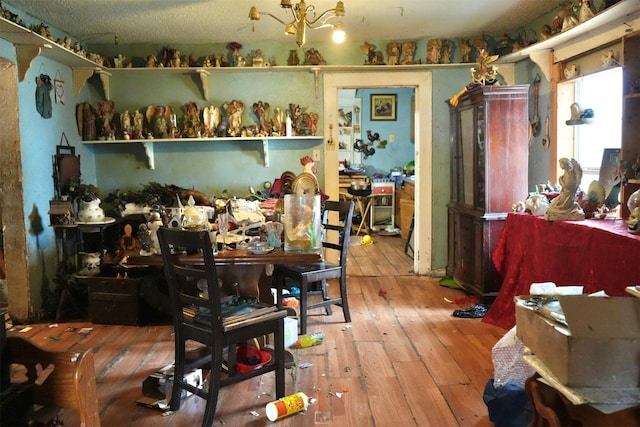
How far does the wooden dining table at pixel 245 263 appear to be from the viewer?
2854mm

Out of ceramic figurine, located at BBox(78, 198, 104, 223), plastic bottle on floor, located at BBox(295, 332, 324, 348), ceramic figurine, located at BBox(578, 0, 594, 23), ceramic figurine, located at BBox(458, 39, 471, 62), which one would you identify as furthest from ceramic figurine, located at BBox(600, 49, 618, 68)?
ceramic figurine, located at BBox(78, 198, 104, 223)

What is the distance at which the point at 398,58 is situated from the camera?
→ 524cm

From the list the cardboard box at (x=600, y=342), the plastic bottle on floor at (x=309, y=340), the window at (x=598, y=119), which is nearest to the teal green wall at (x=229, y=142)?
the window at (x=598, y=119)

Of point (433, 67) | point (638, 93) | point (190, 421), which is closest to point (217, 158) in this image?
point (433, 67)

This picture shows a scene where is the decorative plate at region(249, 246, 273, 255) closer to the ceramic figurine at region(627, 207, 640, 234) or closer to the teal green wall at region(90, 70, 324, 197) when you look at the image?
the ceramic figurine at region(627, 207, 640, 234)

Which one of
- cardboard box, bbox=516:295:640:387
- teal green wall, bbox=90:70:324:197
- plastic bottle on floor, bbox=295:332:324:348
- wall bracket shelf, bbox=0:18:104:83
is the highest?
wall bracket shelf, bbox=0:18:104:83

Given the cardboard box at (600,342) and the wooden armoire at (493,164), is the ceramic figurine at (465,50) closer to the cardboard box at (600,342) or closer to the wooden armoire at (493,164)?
the wooden armoire at (493,164)

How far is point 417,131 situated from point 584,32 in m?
1.88

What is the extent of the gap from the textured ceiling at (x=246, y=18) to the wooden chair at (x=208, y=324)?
2.28m

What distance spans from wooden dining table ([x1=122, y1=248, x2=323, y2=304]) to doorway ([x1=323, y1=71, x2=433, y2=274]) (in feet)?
7.93

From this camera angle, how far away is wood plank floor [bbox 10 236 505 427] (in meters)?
2.60

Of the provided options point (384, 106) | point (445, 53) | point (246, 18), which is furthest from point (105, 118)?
point (384, 106)

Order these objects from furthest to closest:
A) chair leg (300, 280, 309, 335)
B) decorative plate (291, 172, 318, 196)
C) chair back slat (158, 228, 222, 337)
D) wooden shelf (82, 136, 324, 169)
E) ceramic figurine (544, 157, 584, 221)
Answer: wooden shelf (82, 136, 324, 169), decorative plate (291, 172, 318, 196), chair leg (300, 280, 309, 335), ceramic figurine (544, 157, 584, 221), chair back slat (158, 228, 222, 337)

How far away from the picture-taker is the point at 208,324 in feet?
8.21
